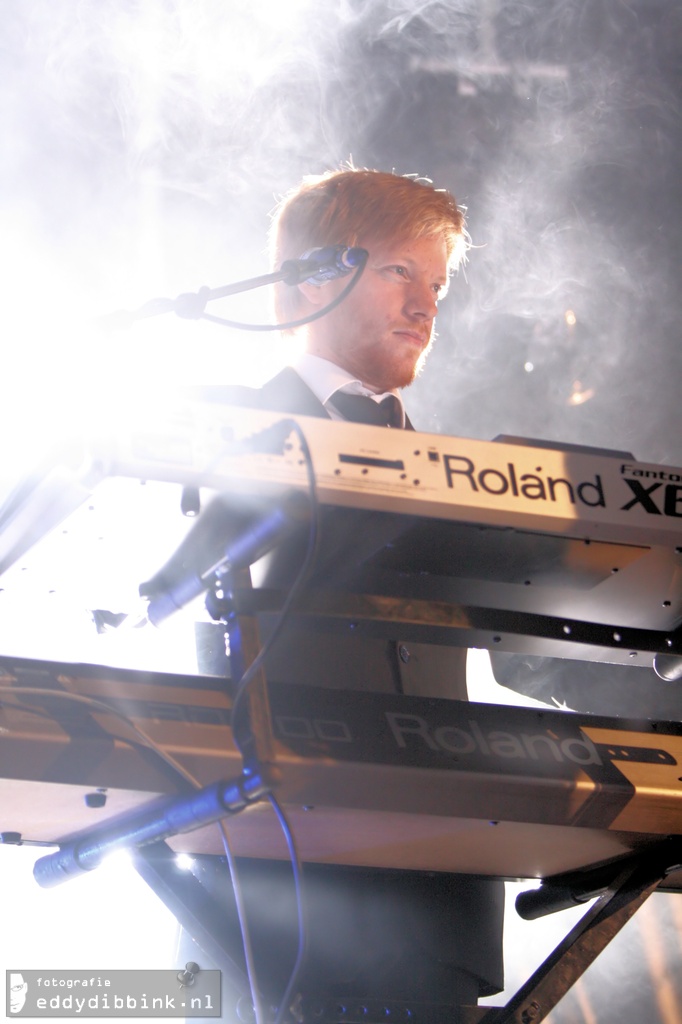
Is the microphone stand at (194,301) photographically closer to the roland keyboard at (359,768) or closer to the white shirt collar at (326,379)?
the white shirt collar at (326,379)

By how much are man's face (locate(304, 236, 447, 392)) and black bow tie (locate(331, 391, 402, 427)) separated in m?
0.15

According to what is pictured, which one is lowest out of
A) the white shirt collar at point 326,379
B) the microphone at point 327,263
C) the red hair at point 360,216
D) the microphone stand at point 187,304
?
the microphone stand at point 187,304

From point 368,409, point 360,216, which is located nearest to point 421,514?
point 368,409

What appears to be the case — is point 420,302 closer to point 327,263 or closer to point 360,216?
point 360,216

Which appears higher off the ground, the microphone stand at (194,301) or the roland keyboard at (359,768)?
the microphone stand at (194,301)

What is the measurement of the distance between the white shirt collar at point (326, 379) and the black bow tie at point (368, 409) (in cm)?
1

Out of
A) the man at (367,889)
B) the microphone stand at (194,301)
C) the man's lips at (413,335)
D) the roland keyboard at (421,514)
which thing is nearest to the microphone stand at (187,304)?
the microphone stand at (194,301)

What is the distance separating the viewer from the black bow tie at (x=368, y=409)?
1518mm

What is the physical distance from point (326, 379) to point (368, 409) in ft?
0.32

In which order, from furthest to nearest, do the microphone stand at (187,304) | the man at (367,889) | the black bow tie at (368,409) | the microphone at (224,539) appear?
the black bow tie at (368,409), the microphone stand at (187,304), the man at (367,889), the microphone at (224,539)

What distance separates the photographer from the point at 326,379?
5.20 ft

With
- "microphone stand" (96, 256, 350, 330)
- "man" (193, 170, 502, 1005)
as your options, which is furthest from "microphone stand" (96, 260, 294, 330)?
"man" (193, 170, 502, 1005)

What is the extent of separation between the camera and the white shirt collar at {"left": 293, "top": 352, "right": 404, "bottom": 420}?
1560mm

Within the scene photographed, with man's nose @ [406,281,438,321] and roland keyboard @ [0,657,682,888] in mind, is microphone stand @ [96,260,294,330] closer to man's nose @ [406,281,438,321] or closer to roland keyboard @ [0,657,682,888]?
roland keyboard @ [0,657,682,888]
